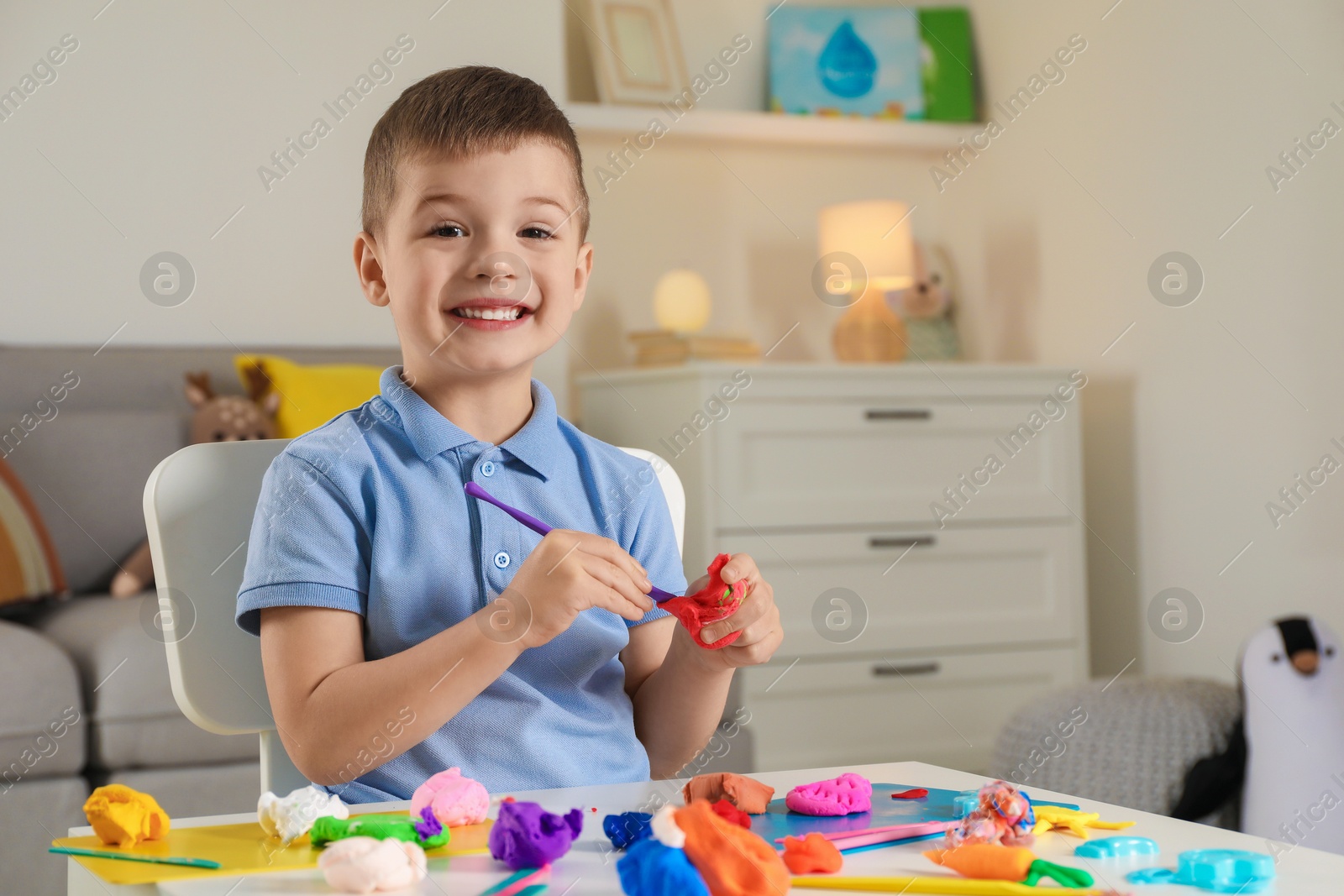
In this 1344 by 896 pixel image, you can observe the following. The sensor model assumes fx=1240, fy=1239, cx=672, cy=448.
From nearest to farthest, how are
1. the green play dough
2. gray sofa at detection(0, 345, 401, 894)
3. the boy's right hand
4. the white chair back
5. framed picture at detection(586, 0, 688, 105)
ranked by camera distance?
the green play dough < the boy's right hand < the white chair back < gray sofa at detection(0, 345, 401, 894) < framed picture at detection(586, 0, 688, 105)

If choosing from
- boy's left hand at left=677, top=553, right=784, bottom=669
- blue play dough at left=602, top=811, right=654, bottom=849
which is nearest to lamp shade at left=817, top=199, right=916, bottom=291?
boy's left hand at left=677, top=553, right=784, bottom=669

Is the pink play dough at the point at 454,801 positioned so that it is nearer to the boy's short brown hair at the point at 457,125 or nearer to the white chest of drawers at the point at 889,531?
the boy's short brown hair at the point at 457,125

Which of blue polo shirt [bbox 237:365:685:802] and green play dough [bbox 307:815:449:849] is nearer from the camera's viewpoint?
green play dough [bbox 307:815:449:849]

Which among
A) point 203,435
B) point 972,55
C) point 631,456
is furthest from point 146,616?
point 972,55

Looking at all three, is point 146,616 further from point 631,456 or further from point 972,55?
point 972,55

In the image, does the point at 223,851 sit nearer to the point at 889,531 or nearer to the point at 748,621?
the point at 748,621

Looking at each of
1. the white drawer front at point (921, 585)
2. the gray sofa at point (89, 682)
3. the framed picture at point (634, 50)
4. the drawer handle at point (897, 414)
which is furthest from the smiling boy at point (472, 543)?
the framed picture at point (634, 50)

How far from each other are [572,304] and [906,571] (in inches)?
64.9

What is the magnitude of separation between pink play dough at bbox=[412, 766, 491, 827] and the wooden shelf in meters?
2.32

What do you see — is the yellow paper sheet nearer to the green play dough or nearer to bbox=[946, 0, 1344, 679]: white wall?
the green play dough

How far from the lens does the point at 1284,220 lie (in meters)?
2.17

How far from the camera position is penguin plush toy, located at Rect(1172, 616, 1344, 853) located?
171 cm

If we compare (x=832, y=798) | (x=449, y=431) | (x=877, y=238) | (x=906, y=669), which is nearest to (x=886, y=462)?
(x=906, y=669)

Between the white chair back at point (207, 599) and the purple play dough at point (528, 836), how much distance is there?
377 millimetres
